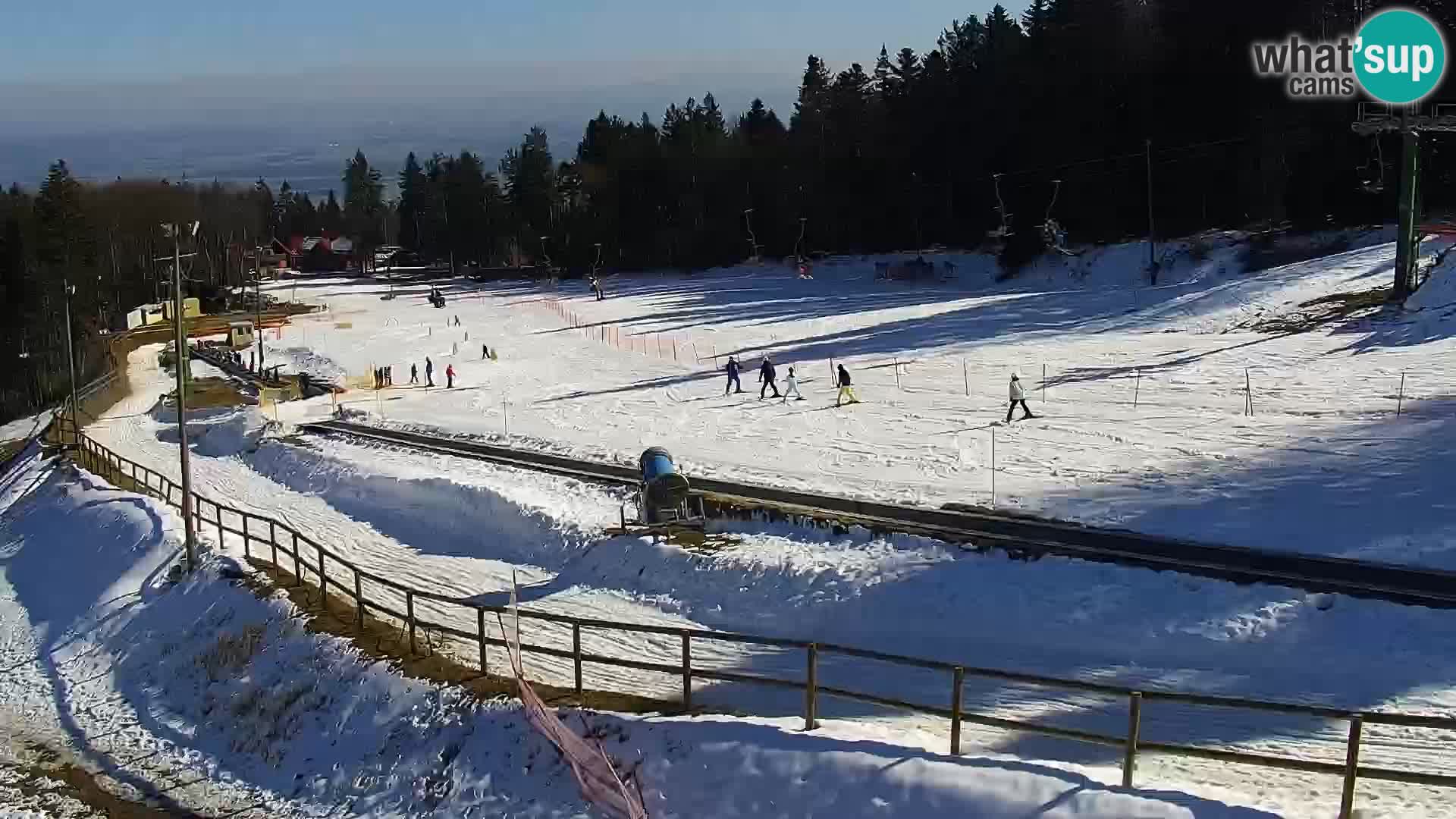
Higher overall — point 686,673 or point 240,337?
point 240,337

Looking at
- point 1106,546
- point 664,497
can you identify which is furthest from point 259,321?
point 1106,546

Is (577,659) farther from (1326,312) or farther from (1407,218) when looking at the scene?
(1326,312)

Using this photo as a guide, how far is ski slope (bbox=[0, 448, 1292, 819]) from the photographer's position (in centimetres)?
1227

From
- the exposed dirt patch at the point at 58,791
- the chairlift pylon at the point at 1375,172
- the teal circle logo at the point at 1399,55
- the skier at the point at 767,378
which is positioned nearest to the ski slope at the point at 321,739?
the exposed dirt patch at the point at 58,791

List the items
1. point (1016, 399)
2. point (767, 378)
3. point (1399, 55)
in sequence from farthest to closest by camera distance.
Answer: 1. point (1399, 55)
2. point (767, 378)
3. point (1016, 399)

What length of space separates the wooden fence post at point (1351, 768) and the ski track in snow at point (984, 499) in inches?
65.6

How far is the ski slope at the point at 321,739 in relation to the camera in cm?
1227

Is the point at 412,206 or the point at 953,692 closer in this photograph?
the point at 953,692

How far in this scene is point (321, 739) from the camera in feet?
58.1

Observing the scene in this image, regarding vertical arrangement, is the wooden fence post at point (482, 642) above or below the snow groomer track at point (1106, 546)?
below

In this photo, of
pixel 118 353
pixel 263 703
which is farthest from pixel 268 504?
pixel 118 353

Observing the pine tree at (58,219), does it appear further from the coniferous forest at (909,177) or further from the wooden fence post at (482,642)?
the wooden fence post at (482,642)

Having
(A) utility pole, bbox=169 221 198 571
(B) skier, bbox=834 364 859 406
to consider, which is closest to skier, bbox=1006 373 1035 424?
(B) skier, bbox=834 364 859 406

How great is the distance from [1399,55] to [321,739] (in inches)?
2162
